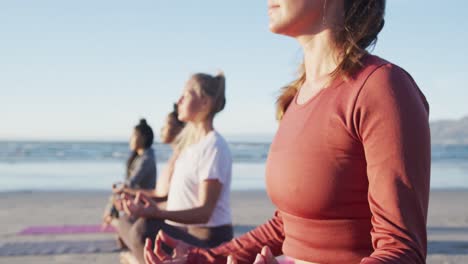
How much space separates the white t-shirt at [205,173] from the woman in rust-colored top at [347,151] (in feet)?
6.74

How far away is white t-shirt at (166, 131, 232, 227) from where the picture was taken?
384 cm

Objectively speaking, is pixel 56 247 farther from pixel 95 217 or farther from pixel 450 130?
pixel 450 130

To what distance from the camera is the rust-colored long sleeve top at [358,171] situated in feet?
4.05

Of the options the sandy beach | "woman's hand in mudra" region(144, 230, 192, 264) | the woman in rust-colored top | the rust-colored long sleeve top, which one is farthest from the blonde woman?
the sandy beach

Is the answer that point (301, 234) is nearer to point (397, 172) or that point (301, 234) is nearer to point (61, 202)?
point (397, 172)

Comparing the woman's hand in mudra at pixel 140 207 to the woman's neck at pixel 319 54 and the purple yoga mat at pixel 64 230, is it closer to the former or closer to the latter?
the woman's neck at pixel 319 54

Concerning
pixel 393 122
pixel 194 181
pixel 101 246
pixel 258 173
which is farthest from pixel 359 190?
pixel 258 173

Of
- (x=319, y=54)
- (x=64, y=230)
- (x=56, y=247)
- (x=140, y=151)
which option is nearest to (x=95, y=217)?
(x=64, y=230)

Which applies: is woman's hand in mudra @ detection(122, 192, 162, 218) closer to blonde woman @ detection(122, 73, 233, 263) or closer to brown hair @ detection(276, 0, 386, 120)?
blonde woman @ detection(122, 73, 233, 263)

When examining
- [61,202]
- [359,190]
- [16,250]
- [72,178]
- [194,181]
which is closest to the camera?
[359,190]

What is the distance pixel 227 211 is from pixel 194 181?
1.02ft

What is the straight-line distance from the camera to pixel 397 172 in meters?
1.23

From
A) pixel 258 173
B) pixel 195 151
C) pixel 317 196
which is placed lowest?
pixel 258 173

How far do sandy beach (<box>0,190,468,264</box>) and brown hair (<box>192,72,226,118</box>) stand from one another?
121 inches
